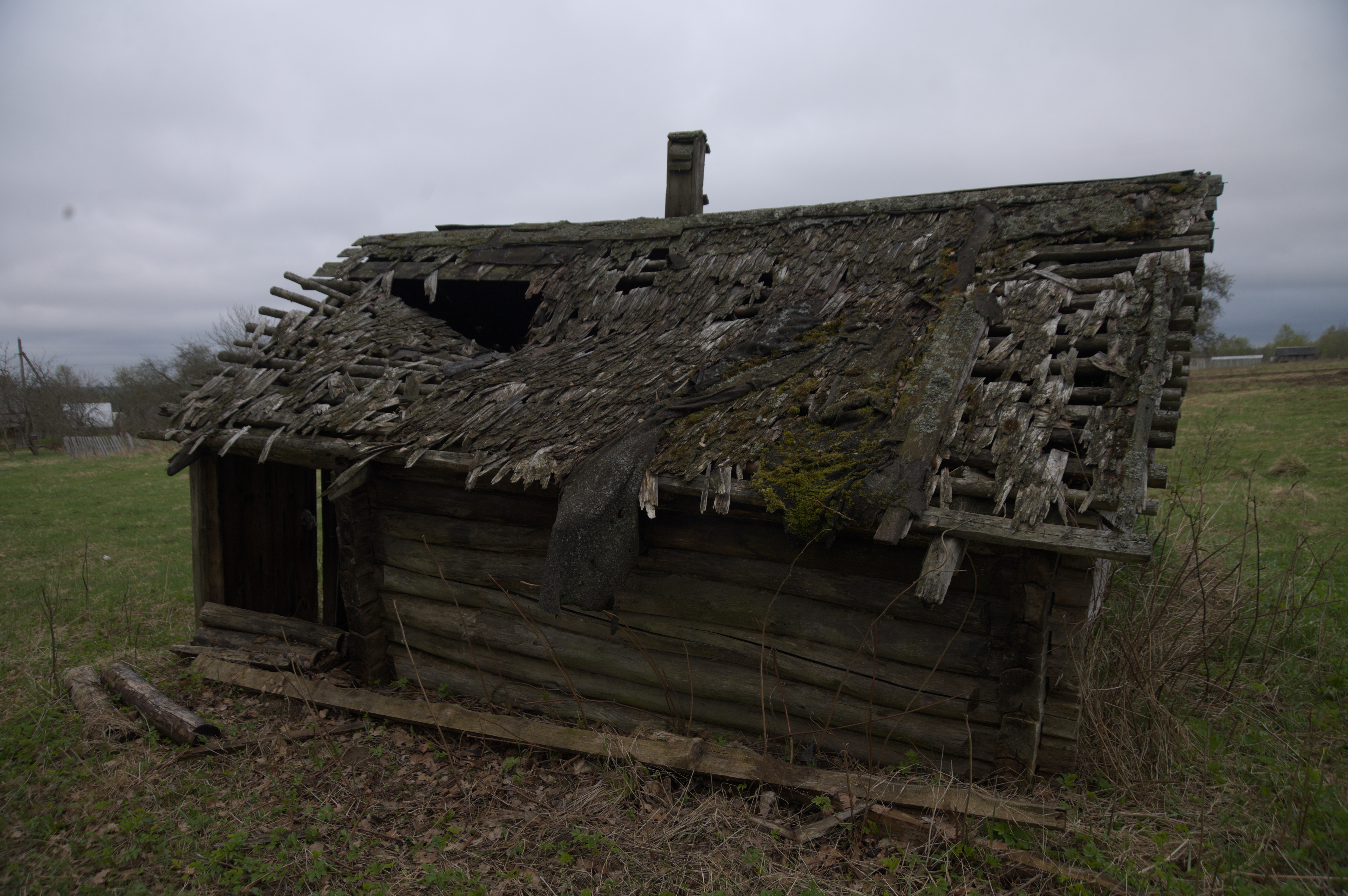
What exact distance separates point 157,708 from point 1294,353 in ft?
206

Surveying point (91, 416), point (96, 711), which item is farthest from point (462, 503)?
point (91, 416)

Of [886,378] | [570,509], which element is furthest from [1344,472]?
[570,509]

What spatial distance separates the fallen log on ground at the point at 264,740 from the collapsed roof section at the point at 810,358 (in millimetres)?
2058

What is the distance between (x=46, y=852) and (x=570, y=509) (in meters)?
3.41

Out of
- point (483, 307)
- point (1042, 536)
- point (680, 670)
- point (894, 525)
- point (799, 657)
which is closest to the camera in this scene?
point (1042, 536)

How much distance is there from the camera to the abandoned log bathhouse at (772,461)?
11.7 feet

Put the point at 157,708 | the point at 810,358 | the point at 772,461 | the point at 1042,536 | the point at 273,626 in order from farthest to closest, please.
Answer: the point at 273,626 < the point at 157,708 < the point at 810,358 < the point at 772,461 < the point at 1042,536

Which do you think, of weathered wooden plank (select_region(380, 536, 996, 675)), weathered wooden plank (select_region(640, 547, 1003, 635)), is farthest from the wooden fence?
weathered wooden plank (select_region(640, 547, 1003, 635))

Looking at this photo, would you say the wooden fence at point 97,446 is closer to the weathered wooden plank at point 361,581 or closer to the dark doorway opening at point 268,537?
the dark doorway opening at point 268,537

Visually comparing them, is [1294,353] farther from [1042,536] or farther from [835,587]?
[1042,536]

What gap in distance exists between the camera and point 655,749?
13.9ft

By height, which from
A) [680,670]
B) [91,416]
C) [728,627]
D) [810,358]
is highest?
[810,358]

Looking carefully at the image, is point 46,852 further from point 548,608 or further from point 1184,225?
point 1184,225

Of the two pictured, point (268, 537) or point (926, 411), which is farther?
point (268, 537)
